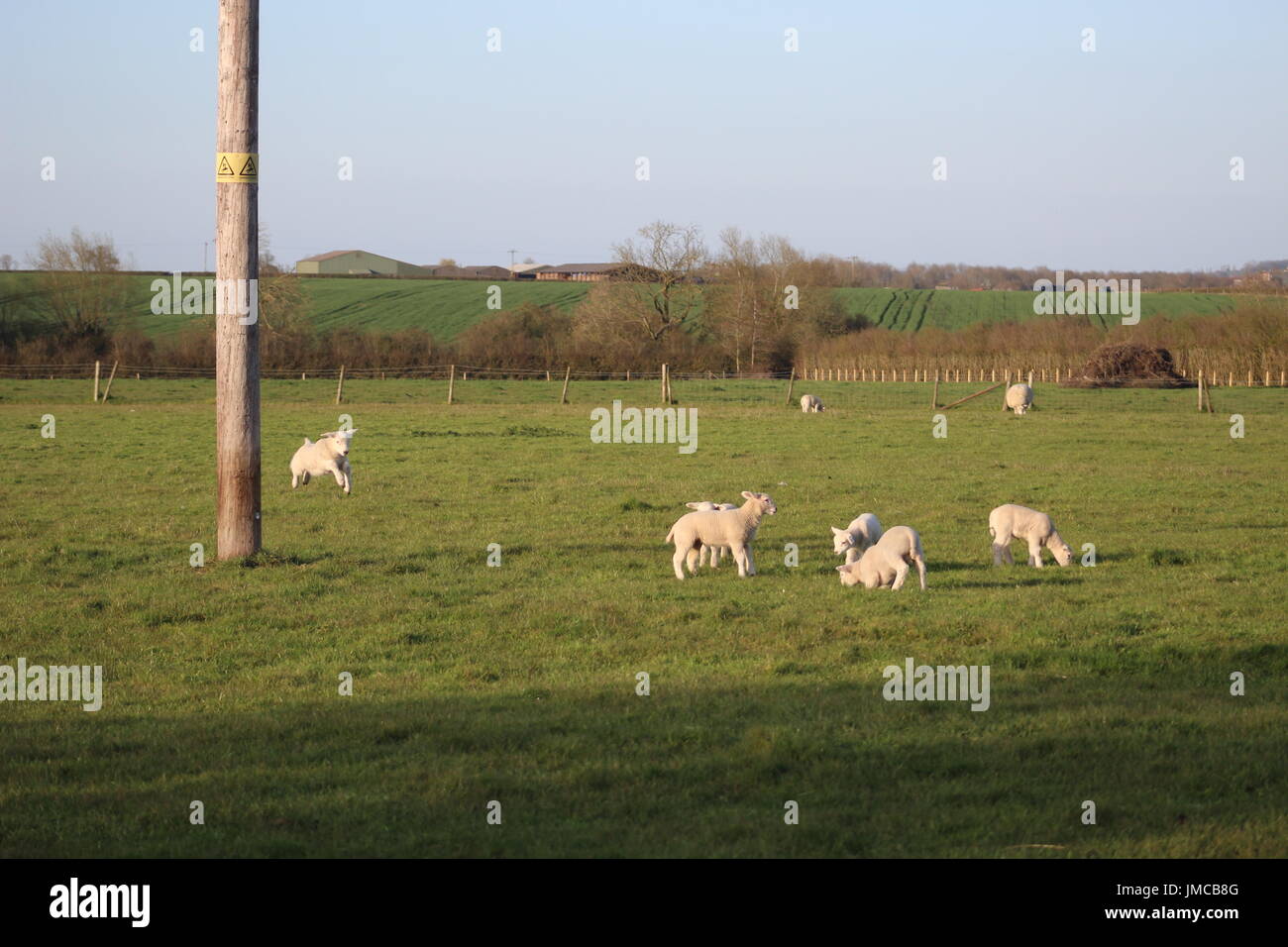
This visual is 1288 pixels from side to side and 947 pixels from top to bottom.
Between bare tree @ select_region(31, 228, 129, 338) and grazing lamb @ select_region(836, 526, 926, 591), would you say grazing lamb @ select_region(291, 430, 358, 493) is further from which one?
bare tree @ select_region(31, 228, 129, 338)

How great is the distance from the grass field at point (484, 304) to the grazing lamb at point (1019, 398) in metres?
52.7

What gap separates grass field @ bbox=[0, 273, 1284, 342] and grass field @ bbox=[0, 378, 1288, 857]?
71.5 m

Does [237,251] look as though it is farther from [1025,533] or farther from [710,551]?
[1025,533]

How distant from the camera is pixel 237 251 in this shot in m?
12.9

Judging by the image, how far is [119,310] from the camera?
72.9 m

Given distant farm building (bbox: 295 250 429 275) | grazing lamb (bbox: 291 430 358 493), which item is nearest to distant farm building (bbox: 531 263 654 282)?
distant farm building (bbox: 295 250 429 275)

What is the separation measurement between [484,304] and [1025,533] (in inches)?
3665

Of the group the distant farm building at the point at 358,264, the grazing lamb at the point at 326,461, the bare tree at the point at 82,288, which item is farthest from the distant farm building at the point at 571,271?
the grazing lamb at the point at 326,461

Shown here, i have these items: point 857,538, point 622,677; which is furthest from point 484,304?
point 622,677

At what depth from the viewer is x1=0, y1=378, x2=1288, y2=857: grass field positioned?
595 cm

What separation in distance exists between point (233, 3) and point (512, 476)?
464 inches

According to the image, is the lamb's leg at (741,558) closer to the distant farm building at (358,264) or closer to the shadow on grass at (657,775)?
the shadow on grass at (657,775)

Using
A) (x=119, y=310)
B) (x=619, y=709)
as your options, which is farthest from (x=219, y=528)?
(x=119, y=310)
